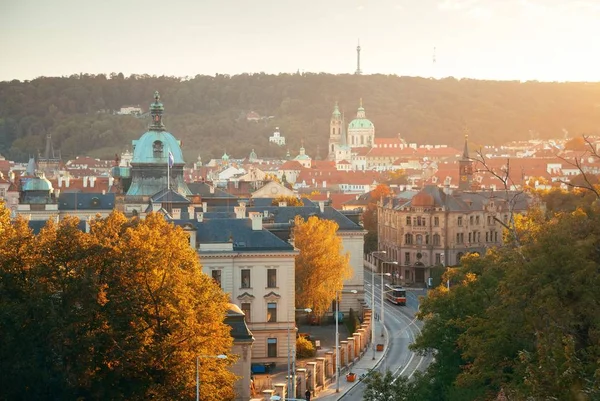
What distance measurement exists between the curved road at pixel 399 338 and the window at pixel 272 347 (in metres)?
5.63

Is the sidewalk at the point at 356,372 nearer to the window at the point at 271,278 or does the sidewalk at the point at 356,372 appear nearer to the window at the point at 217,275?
the window at the point at 271,278

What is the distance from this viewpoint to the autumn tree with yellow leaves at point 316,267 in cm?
7669

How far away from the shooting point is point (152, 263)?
50656 millimetres

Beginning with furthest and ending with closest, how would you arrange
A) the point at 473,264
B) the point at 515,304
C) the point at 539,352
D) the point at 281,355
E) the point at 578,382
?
the point at 281,355 < the point at 473,264 < the point at 515,304 < the point at 539,352 < the point at 578,382

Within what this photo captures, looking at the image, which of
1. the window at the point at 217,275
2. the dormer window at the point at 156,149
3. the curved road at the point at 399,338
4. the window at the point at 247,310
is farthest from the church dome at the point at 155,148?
the window at the point at 247,310

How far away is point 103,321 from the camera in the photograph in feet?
162

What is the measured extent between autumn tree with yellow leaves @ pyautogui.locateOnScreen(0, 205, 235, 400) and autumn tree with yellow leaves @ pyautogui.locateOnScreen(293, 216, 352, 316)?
24.4 m

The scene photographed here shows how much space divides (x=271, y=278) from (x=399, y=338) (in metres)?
12.6

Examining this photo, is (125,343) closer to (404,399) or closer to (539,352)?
(404,399)

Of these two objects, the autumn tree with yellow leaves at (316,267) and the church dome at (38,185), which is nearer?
the autumn tree with yellow leaves at (316,267)

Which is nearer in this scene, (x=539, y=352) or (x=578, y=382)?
(x=578, y=382)

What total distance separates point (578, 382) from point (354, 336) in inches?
1520

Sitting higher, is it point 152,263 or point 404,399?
point 152,263

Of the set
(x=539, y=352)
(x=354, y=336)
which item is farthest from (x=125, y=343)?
(x=354, y=336)
